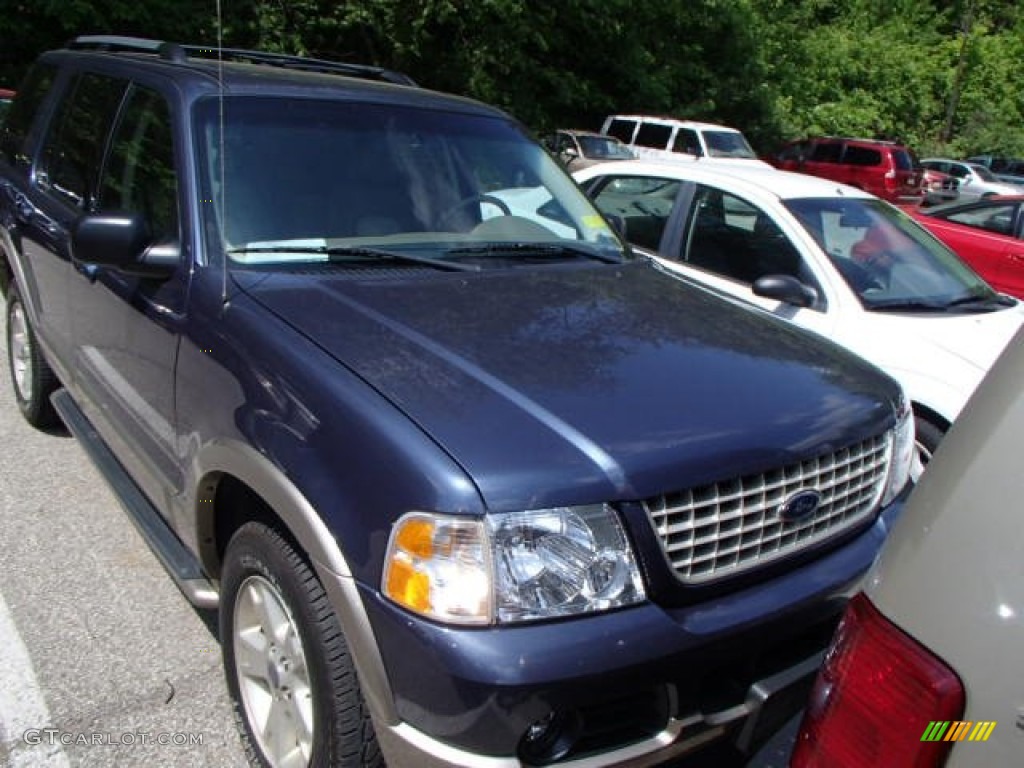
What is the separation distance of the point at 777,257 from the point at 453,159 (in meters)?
2.31

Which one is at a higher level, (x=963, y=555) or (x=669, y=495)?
(x=963, y=555)

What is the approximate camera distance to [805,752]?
1.36 m

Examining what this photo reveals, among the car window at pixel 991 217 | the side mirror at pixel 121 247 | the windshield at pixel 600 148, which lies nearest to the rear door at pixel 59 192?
the side mirror at pixel 121 247

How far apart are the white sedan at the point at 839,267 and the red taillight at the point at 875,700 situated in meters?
3.05

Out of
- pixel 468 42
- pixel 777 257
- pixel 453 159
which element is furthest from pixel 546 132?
pixel 453 159

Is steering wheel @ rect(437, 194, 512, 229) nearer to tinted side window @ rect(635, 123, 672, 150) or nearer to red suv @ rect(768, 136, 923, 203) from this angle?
tinted side window @ rect(635, 123, 672, 150)

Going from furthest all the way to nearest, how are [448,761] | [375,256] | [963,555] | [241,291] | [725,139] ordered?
1. [725,139]
2. [375,256]
3. [241,291]
4. [448,761]
5. [963,555]

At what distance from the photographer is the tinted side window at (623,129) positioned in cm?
2175

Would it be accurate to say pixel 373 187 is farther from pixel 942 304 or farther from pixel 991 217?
pixel 991 217

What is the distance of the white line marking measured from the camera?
7.96 feet

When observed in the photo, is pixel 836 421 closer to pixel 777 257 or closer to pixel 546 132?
pixel 777 257

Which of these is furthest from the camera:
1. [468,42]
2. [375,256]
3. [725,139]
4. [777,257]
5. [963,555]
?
[725,139]

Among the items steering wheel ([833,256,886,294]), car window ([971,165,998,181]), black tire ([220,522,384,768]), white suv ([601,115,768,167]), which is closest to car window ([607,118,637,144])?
white suv ([601,115,768,167])

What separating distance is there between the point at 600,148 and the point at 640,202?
44.7 feet
